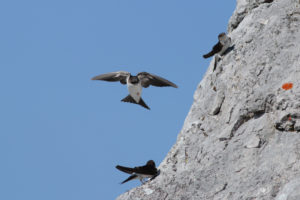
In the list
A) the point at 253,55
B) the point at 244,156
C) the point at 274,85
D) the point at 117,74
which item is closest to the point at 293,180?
the point at 244,156

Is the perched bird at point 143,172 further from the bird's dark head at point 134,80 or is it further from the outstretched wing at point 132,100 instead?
the outstretched wing at point 132,100

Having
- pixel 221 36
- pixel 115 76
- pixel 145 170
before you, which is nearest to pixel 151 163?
pixel 145 170

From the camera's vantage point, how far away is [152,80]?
47.7 ft

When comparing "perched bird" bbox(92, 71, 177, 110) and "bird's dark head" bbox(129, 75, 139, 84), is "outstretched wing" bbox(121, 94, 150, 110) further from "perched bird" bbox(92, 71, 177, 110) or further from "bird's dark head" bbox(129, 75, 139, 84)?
"bird's dark head" bbox(129, 75, 139, 84)

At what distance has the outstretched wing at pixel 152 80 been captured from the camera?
14.1m

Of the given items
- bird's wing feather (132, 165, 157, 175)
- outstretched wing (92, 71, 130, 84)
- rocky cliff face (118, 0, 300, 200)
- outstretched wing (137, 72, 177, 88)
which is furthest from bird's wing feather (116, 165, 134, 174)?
outstretched wing (92, 71, 130, 84)

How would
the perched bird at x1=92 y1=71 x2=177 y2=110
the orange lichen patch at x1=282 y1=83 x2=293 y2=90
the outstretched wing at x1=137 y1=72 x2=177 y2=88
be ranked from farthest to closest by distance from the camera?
the perched bird at x1=92 y1=71 x2=177 y2=110, the outstretched wing at x1=137 y1=72 x2=177 y2=88, the orange lichen patch at x1=282 y1=83 x2=293 y2=90

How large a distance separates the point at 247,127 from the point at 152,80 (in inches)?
170

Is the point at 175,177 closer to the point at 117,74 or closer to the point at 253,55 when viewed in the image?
the point at 253,55

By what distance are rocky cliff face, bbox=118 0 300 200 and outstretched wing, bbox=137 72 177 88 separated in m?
0.93

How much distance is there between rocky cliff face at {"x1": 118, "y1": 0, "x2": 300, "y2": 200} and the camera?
9.70 metres

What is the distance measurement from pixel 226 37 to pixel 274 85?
2.98 metres

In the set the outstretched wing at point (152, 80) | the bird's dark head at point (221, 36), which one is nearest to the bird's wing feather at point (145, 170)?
the outstretched wing at point (152, 80)

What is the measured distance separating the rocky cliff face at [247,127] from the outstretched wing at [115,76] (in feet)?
7.17
